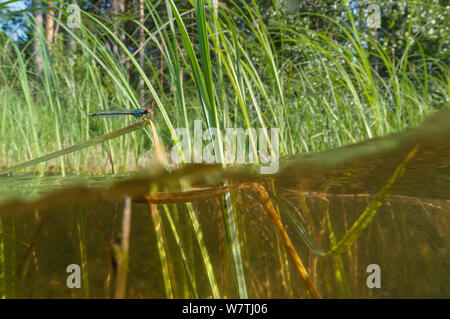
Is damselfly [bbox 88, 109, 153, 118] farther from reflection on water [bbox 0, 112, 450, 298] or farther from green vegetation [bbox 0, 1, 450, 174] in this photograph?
reflection on water [bbox 0, 112, 450, 298]

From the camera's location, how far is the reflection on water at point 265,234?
1.51ft

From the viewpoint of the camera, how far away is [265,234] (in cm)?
92

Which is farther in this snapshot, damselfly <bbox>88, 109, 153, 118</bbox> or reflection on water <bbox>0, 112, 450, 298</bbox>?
damselfly <bbox>88, 109, 153, 118</bbox>

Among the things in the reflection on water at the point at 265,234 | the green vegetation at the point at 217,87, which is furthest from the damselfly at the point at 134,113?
the reflection on water at the point at 265,234

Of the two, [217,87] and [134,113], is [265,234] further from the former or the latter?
[217,87]

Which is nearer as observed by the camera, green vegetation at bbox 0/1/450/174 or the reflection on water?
the reflection on water

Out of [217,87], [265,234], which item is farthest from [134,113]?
[217,87]

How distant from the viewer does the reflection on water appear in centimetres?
46

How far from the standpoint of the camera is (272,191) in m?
0.81

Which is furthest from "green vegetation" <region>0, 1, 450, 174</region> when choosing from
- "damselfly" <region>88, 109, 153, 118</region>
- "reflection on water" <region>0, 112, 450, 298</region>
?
"reflection on water" <region>0, 112, 450, 298</region>

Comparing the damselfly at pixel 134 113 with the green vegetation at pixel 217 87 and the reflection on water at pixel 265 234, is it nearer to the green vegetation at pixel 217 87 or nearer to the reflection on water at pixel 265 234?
the green vegetation at pixel 217 87

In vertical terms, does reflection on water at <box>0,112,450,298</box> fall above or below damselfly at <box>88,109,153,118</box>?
below
